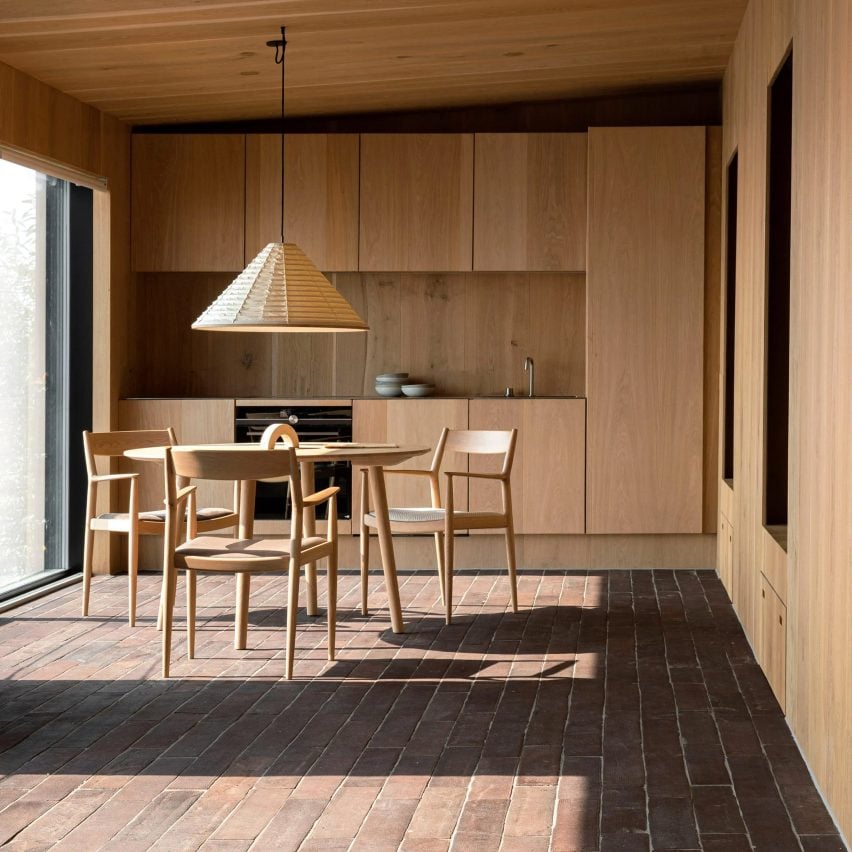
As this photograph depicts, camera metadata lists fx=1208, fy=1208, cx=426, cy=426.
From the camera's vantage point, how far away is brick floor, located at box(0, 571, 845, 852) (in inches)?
123

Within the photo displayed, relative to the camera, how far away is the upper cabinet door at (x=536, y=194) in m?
7.45

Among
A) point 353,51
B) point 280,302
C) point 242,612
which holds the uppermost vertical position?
point 353,51

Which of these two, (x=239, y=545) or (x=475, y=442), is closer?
(x=239, y=545)

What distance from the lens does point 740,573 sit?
578 centimetres

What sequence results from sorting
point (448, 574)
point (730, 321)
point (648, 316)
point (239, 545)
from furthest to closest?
point (648, 316) < point (730, 321) < point (448, 574) < point (239, 545)

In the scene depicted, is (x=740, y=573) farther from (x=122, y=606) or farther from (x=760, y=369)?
(x=122, y=606)

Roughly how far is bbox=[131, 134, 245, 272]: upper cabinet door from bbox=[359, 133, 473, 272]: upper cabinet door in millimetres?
826

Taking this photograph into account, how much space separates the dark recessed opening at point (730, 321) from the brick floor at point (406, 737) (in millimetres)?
1187

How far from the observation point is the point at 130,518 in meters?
5.77

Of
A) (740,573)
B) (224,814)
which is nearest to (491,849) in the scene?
(224,814)

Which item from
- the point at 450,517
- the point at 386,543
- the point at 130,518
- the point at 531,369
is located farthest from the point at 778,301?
the point at 130,518

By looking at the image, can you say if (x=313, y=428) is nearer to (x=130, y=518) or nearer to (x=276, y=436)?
(x=130, y=518)

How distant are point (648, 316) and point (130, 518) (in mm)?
3340

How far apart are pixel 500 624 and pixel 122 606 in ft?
6.47
